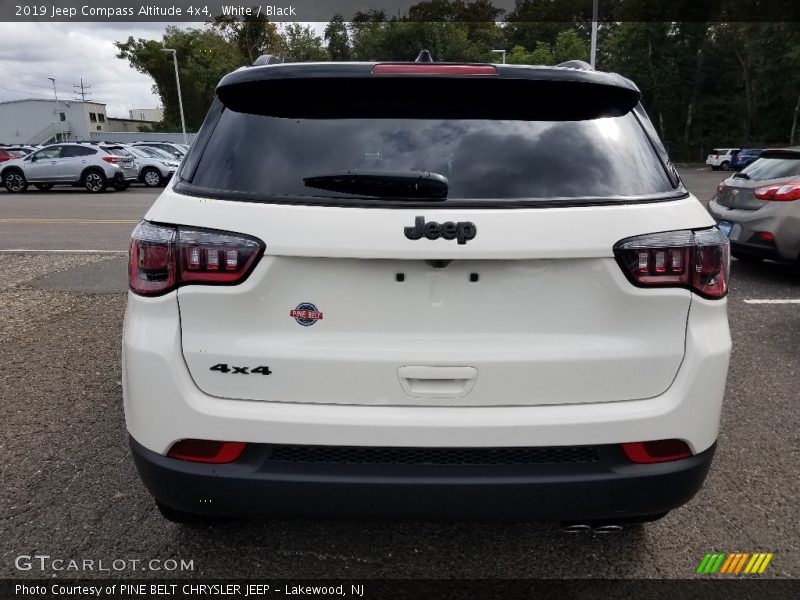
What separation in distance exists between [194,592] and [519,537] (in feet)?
4.22

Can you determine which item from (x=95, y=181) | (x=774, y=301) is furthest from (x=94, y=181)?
(x=774, y=301)

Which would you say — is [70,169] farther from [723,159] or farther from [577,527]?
[723,159]

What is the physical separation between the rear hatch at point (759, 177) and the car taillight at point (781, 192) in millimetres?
61

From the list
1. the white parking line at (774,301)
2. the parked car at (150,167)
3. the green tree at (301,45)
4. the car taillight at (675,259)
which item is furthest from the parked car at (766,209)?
the green tree at (301,45)

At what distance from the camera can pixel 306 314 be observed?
6.15 feet

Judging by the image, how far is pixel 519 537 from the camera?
2598 millimetres

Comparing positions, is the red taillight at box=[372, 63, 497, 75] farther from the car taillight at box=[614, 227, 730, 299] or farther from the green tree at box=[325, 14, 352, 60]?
the green tree at box=[325, 14, 352, 60]

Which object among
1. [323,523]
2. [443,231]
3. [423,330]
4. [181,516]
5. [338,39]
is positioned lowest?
[323,523]

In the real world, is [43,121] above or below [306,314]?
below

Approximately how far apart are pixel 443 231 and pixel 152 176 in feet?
77.3

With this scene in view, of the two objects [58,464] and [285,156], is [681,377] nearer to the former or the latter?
[285,156]

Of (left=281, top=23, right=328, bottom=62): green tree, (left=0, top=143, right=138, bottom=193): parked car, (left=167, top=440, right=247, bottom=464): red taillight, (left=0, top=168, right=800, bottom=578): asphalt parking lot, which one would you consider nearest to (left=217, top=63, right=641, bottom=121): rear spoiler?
(left=167, top=440, right=247, bottom=464): red taillight

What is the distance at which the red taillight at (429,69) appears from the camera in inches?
79.6

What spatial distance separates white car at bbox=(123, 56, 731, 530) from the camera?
6.07 ft
